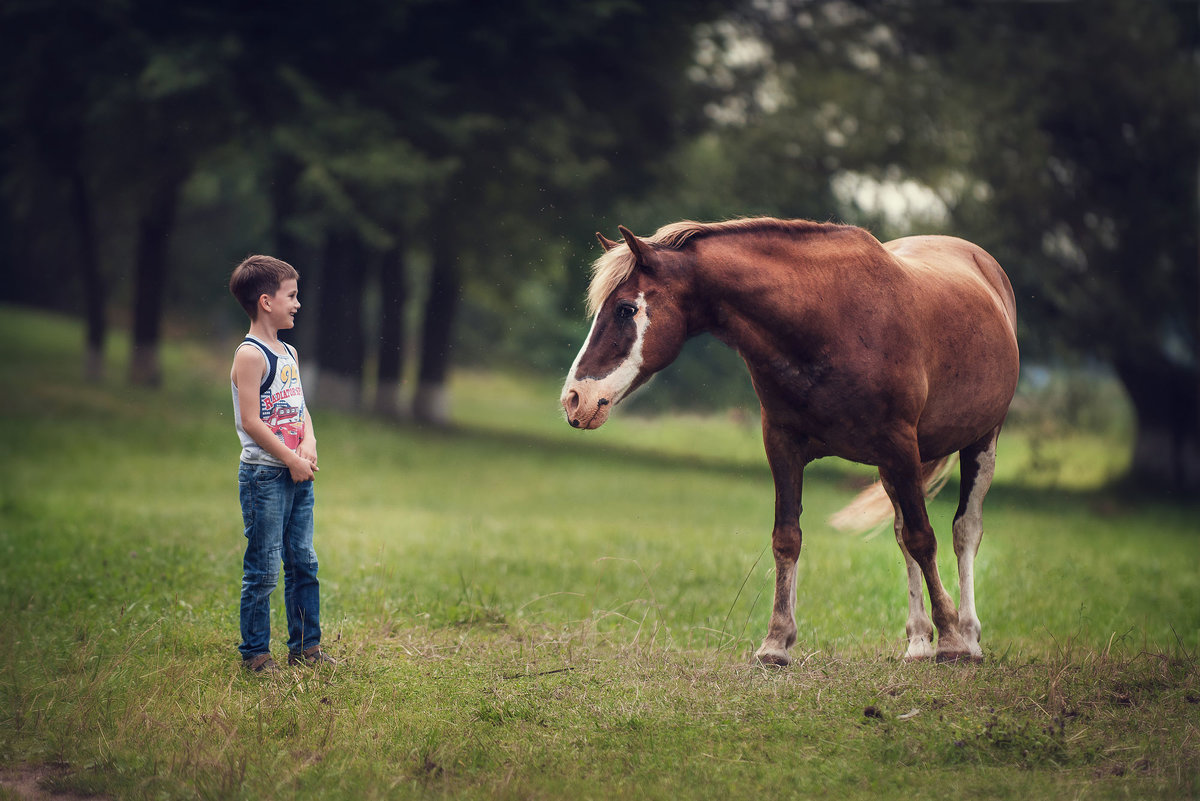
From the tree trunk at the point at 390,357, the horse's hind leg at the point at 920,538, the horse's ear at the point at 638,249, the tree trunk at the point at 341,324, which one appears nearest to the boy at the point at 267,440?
the horse's ear at the point at 638,249

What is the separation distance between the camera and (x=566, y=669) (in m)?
5.40

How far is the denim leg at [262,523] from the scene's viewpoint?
16.9ft

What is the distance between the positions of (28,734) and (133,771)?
0.81 metres

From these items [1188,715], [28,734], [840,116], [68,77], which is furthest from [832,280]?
[68,77]

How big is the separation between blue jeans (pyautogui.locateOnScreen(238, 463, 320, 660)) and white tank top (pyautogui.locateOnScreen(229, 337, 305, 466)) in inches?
3.5

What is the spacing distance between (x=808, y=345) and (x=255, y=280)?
2.66m

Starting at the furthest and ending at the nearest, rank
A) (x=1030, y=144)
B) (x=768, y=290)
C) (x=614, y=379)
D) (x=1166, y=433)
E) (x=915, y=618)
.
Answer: (x=1166, y=433) < (x=1030, y=144) < (x=915, y=618) < (x=768, y=290) < (x=614, y=379)

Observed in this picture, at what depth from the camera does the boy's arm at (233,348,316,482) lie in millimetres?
5000

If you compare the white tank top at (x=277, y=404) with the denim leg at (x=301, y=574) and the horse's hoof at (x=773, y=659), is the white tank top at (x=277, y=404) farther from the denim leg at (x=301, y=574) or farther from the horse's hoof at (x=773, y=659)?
the horse's hoof at (x=773, y=659)

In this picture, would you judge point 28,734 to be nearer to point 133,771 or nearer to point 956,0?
point 133,771

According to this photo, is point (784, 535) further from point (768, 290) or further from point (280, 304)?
point (280, 304)

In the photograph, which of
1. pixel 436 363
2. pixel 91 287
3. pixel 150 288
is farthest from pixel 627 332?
pixel 91 287

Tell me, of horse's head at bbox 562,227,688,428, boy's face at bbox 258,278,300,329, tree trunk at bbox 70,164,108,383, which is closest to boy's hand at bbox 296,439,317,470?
boy's face at bbox 258,278,300,329

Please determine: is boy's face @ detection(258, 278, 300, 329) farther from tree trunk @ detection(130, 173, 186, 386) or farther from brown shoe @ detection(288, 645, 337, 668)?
tree trunk @ detection(130, 173, 186, 386)
